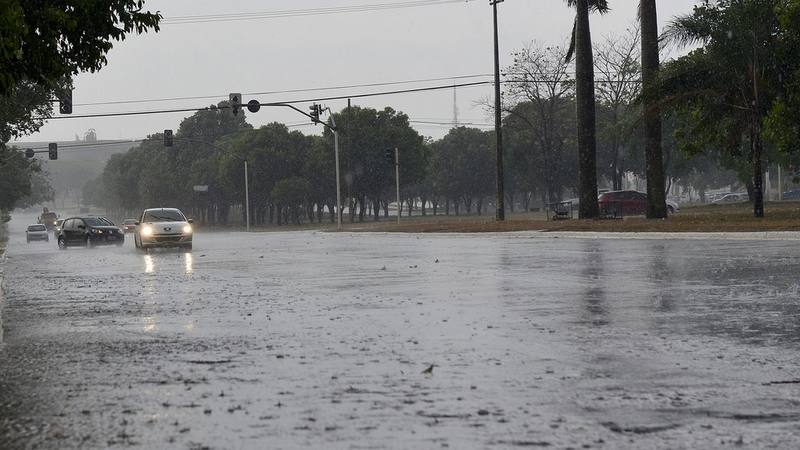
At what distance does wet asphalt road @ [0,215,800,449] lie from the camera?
6.62 metres

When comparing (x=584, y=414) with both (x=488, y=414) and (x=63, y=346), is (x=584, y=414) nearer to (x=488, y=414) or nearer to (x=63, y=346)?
(x=488, y=414)

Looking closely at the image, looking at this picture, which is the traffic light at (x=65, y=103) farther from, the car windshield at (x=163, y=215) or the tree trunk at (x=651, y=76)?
the tree trunk at (x=651, y=76)

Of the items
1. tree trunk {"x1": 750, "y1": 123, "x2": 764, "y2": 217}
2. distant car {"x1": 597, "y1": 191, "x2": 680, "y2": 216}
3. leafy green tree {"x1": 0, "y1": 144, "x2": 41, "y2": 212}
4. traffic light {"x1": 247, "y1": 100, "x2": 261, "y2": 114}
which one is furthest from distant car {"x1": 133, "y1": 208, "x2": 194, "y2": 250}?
leafy green tree {"x1": 0, "y1": 144, "x2": 41, "y2": 212}

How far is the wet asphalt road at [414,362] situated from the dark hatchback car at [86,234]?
2628 cm

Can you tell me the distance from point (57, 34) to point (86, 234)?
108ft

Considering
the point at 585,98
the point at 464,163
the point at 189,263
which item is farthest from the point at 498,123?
the point at 464,163

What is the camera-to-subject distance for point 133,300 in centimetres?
1648

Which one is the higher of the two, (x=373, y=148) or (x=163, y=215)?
(x=373, y=148)

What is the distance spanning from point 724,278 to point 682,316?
5.49m

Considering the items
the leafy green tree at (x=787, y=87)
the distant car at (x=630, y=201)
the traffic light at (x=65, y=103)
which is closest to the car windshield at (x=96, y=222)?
the traffic light at (x=65, y=103)

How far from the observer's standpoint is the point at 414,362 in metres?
9.38

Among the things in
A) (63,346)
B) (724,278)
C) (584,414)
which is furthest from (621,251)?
(584,414)

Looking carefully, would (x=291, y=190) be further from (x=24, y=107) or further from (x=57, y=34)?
(x=57, y=34)

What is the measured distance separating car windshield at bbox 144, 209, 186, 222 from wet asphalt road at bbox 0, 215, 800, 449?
20.5m
